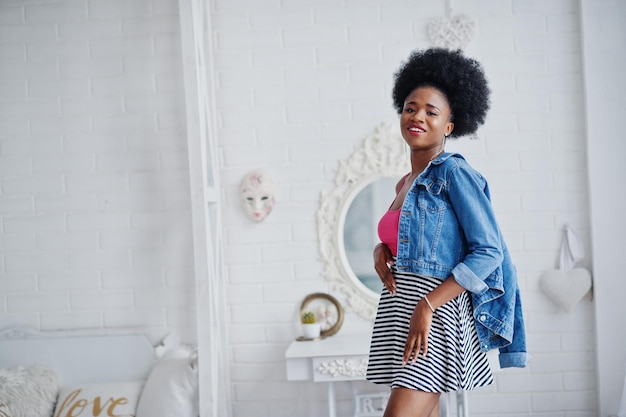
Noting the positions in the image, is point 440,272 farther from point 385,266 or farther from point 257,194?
point 257,194

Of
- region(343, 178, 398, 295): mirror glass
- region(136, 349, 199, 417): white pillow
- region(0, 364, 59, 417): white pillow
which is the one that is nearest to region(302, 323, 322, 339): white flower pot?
region(343, 178, 398, 295): mirror glass

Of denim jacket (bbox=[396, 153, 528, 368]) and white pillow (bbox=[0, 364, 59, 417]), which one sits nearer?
denim jacket (bbox=[396, 153, 528, 368])

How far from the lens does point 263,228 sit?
3410mm

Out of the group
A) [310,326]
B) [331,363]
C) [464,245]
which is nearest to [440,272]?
[464,245]

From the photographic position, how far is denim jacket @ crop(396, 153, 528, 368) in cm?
170

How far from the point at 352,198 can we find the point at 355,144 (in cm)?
27

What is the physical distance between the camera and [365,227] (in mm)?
3363

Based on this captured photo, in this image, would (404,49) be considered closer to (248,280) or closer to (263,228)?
(263,228)

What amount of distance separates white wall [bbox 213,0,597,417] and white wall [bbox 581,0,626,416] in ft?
0.22

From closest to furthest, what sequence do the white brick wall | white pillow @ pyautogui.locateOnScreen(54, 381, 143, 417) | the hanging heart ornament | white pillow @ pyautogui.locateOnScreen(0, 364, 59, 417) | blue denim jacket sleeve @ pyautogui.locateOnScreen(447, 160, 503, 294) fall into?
blue denim jacket sleeve @ pyautogui.locateOnScreen(447, 160, 503, 294) < white pillow @ pyautogui.locateOnScreen(0, 364, 59, 417) < white pillow @ pyautogui.locateOnScreen(54, 381, 143, 417) < the hanging heart ornament < the white brick wall

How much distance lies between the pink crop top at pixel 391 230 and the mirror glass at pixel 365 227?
140cm

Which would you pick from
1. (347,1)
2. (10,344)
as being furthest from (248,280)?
(347,1)

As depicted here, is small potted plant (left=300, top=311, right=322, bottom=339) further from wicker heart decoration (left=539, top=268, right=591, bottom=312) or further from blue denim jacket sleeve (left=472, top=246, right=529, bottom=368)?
blue denim jacket sleeve (left=472, top=246, right=529, bottom=368)

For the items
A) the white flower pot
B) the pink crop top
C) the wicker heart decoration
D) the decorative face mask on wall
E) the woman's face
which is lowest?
the white flower pot
